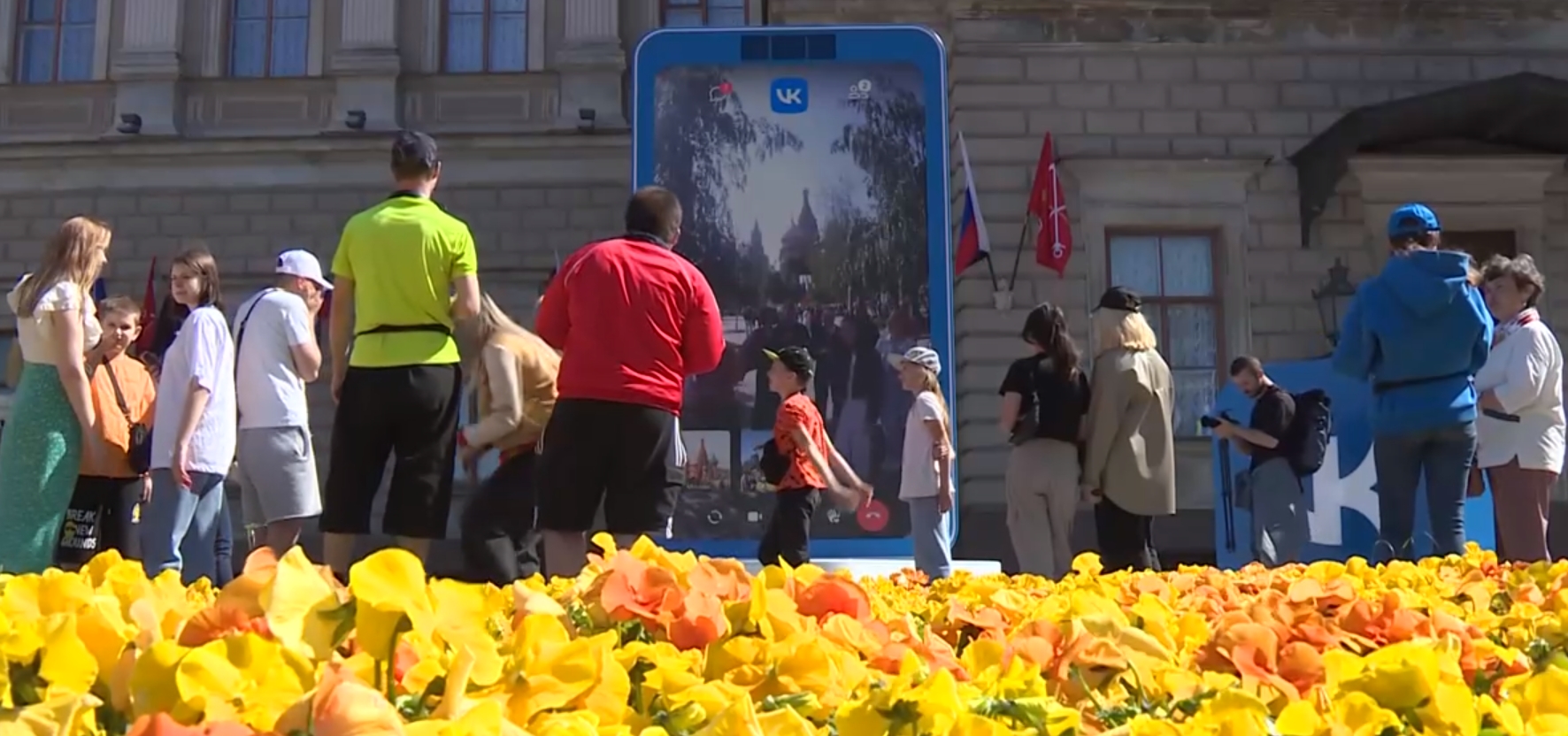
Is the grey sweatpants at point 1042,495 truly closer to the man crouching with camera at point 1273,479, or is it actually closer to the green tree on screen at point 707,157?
the man crouching with camera at point 1273,479

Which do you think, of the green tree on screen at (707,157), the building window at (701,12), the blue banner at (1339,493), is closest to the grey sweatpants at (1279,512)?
the blue banner at (1339,493)

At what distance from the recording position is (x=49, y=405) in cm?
470

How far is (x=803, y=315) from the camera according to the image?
738cm

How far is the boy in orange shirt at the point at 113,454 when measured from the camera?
16.3 feet

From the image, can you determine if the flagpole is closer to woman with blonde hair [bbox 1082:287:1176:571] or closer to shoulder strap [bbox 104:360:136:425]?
woman with blonde hair [bbox 1082:287:1176:571]

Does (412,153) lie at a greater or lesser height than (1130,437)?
greater

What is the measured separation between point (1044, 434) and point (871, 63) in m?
2.22

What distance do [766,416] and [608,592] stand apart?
587cm

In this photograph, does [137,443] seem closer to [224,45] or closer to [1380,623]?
[1380,623]

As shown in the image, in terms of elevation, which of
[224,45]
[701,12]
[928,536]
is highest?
[701,12]

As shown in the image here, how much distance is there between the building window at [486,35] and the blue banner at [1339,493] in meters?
11.0


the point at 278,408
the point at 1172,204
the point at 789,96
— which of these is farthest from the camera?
the point at 1172,204

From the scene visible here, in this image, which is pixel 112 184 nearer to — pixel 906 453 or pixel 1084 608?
pixel 906 453

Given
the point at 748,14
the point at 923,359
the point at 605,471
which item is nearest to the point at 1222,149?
the point at 748,14
